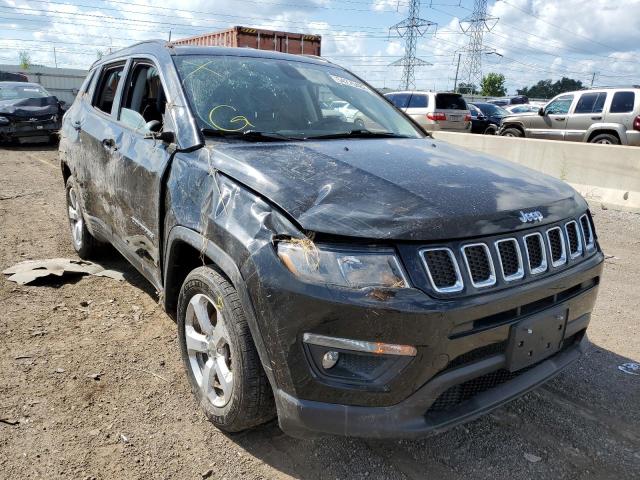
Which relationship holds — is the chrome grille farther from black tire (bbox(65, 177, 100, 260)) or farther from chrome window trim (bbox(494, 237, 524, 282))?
black tire (bbox(65, 177, 100, 260))

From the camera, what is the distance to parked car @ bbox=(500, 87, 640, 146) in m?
11.1

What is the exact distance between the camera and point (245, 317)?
2.21 meters

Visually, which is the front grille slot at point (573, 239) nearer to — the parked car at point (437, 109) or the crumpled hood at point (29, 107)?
the parked car at point (437, 109)

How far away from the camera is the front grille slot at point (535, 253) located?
2.21 metres

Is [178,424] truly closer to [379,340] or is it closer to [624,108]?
[379,340]

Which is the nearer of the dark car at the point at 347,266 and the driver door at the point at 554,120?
the dark car at the point at 347,266

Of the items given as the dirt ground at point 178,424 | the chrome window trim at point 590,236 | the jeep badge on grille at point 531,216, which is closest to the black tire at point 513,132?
the dirt ground at point 178,424

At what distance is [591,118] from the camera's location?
11883 millimetres

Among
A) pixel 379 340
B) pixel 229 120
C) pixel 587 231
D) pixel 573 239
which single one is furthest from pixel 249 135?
pixel 587 231

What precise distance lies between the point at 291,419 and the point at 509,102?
41934 mm

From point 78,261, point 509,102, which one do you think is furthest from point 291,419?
point 509,102

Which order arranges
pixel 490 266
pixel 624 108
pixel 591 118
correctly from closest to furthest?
pixel 490 266 < pixel 624 108 < pixel 591 118

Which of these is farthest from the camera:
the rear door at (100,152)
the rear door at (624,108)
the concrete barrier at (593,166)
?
the rear door at (624,108)

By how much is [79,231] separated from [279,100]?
2.70 meters
